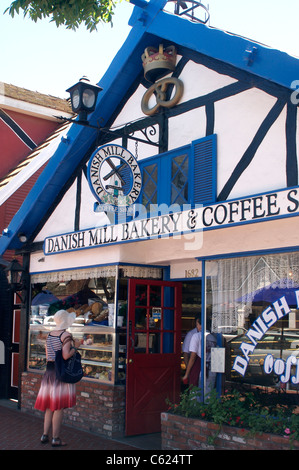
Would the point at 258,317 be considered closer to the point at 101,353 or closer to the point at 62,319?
the point at 62,319

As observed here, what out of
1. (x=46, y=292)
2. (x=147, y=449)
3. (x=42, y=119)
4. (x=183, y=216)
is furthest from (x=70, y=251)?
(x=42, y=119)

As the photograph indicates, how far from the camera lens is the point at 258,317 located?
21.6ft

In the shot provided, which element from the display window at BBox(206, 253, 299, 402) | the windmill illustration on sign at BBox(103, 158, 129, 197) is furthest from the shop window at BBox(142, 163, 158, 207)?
the display window at BBox(206, 253, 299, 402)

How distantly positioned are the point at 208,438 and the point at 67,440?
8.66ft

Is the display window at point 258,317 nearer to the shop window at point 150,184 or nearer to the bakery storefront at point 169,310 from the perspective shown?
the bakery storefront at point 169,310

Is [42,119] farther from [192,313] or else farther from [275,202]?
[275,202]

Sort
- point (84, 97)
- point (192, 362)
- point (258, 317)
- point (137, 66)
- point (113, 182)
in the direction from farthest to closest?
point (137, 66), point (192, 362), point (113, 182), point (84, 97), point (258, 317)

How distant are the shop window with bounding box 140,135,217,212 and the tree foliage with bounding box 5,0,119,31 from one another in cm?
213

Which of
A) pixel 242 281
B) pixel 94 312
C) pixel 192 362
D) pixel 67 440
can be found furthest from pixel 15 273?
pixel 242 281

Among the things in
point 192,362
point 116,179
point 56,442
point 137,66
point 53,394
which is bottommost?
point 56,442

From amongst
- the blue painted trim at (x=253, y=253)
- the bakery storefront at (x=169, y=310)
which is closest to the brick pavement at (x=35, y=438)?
the bakery storefront at (x=169, y=310)

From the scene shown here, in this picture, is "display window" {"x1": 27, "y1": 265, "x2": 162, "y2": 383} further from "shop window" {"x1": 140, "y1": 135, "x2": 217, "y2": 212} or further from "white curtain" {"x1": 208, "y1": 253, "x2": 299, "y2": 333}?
"white curtain" {"x1": 208, "y1": 253, "x2": 299, "y2": 333}

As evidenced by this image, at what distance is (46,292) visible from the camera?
35.0 ft

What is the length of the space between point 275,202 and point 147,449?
388cm
